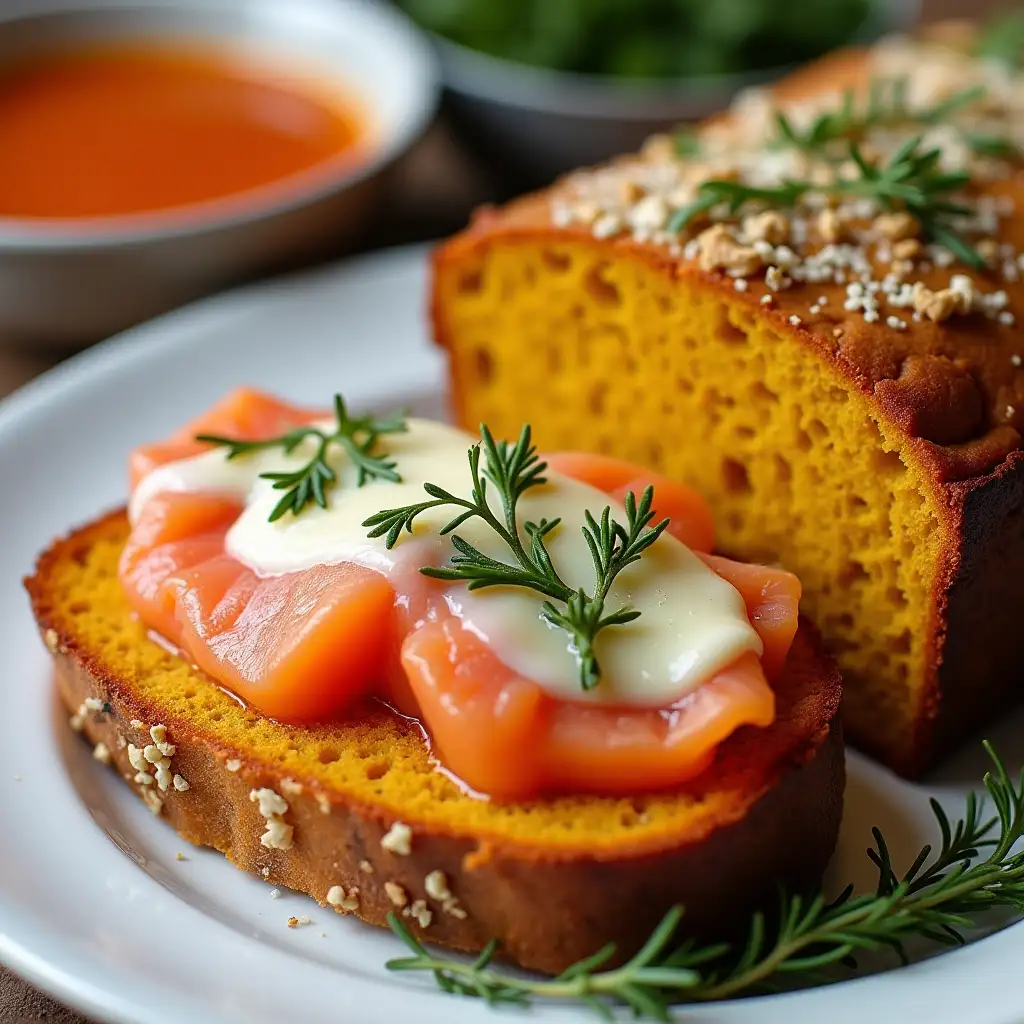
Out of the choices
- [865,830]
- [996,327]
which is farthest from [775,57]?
[865,830]

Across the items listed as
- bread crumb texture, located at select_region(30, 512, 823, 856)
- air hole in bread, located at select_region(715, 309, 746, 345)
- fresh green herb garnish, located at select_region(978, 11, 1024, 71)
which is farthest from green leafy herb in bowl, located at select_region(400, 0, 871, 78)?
bread crumb texture, located at select_region(30, 512, 823, 856)

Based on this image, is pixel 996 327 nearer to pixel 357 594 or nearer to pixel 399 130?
pixel 357 594

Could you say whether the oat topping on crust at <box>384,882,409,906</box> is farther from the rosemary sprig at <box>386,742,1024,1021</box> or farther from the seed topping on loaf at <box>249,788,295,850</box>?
the seed topping on loaf at <box>249,788,295,850</box>

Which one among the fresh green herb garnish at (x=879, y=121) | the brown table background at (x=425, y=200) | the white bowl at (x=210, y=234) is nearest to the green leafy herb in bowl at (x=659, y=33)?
the white bowl at (x=210, y=234)

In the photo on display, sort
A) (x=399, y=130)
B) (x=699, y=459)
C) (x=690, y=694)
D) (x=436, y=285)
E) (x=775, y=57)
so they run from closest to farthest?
(x=690, y=694)
(x=699, y=459)
(x=436, y=285)
(x=399, y=130)
(x=775, y=57)

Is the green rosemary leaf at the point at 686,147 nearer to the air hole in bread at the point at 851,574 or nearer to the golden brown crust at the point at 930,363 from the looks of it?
the golden brown crust at the point at 930,363

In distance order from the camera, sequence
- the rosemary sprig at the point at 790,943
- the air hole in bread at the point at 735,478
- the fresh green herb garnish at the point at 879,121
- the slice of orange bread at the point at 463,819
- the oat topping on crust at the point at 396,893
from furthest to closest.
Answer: the fresh green herb garnish at the point at 879,121, the air hole in bread at the point at 735,478, the oat topping on crust at the point at 396,893, the slice of orange bread at the point at 463,819, the rosemary sprig at the point at 790,943

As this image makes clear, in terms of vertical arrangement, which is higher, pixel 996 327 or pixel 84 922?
pixel 996 327
